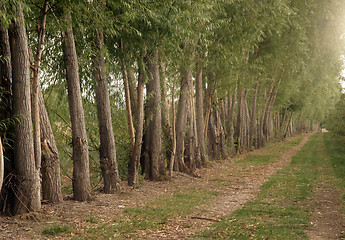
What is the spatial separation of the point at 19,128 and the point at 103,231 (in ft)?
9.31

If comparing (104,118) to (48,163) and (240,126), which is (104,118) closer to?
(48,163)

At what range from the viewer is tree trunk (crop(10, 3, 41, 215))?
26.0 ft

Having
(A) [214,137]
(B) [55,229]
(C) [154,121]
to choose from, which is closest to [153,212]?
(B) [55,229]

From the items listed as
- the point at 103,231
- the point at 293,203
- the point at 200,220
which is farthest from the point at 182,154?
the point at 103,231

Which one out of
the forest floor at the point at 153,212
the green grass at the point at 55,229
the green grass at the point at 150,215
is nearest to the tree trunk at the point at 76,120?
the forest floor at the point at 153,212

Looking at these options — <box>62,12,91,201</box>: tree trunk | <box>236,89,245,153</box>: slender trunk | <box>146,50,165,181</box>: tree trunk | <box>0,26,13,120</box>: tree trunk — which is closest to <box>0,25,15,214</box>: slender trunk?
<box>0,26,13,120</box>: tree trunk

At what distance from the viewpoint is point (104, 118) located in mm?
11375

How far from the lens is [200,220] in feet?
30.2

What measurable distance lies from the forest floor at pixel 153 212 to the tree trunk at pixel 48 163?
39 cm

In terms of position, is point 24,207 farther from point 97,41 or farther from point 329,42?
point 329,42

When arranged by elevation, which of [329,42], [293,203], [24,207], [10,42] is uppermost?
[329,42]

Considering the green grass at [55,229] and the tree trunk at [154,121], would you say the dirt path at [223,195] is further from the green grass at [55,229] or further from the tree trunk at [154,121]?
the tree trunk at [154,121]

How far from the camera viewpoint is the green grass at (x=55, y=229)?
7.36 metres

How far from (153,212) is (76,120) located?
127 inches
